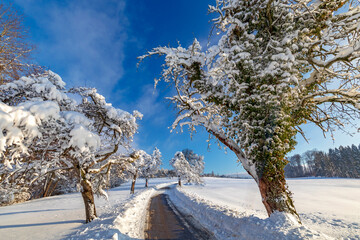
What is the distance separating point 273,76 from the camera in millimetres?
5594

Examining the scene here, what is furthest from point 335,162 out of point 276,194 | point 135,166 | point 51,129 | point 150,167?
Answer: point 51,129

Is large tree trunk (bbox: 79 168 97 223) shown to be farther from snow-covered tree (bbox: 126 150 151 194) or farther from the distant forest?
the distant forest

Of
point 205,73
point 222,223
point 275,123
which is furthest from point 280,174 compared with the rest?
point 205,73

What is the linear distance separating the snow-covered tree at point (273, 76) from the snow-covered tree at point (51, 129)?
14.9 feet

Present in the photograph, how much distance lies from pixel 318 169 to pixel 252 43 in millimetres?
112148

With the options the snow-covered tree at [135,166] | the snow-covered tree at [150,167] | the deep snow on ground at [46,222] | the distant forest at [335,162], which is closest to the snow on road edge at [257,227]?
the deep snow on ground at [46,222]

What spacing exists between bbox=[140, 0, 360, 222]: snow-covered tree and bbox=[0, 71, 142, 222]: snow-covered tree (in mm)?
4529

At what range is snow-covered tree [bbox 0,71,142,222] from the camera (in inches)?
185

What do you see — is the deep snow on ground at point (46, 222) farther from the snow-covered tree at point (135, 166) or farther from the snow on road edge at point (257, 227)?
the snow on road edge at point (257, 227)

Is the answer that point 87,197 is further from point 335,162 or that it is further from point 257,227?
point 335,162

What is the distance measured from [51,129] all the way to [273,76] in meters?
8.78

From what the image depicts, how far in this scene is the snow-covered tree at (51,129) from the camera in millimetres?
4709

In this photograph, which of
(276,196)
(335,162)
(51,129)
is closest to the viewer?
(276,196)

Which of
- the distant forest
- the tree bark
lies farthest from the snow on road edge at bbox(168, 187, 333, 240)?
the distant forest
